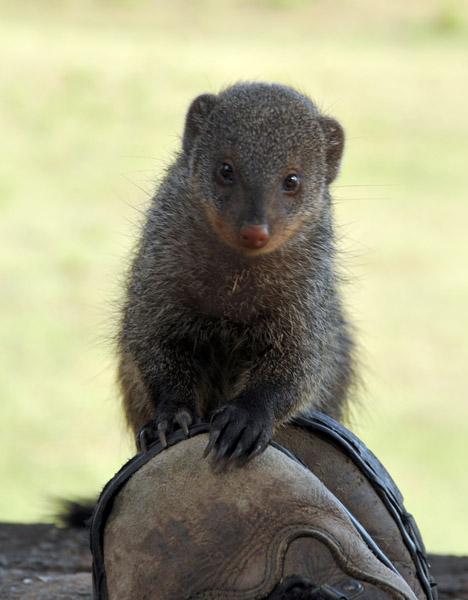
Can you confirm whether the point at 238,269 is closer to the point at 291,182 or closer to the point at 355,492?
the point at 291,182

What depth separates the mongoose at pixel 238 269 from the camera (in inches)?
85.1

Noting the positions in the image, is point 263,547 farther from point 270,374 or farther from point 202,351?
point 202,351

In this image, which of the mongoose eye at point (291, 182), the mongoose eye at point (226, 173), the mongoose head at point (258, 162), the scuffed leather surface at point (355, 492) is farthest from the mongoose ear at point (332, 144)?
the scuffed leather surface at point (355, 492)

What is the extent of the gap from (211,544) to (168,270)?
2.61 ft

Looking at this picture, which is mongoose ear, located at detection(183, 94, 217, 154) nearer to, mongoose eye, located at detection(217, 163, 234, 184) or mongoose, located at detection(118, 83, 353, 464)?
mongoose, located at detection(118, 83, 353, 464)

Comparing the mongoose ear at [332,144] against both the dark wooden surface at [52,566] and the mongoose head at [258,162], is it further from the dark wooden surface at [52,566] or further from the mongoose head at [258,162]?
the dark wooden surface at [52,566]

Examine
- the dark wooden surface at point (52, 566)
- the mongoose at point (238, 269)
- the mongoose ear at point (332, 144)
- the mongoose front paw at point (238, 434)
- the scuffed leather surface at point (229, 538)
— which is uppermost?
the mongoose ear at point (332, 144)

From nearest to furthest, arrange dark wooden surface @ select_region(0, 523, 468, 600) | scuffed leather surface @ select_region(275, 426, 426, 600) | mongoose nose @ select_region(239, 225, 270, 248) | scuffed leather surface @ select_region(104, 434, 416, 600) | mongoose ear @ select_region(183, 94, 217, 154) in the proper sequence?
scuffed leather surface @ select_region(104, 434, 416, 600) < mongoose nose @ select_region(239, 225, 270, 248) < scuffed leather surface @ select_region(275, 426, 426, 600) < mongoose ear @ select_region(183, 94, 217, 154) < dark wooden surface @ select_region(0, 523, 468, 600)

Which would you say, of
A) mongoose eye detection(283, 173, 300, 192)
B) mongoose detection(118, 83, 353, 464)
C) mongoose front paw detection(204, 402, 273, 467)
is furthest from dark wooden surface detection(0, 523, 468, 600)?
mongoose eye detection(283, 173, 300, 192)

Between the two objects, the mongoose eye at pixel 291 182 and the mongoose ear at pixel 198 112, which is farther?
the mongoose ear at pixel 198 112

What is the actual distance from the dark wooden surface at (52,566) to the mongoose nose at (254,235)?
1.13 metres

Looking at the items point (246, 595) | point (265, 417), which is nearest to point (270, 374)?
point (265, 417)

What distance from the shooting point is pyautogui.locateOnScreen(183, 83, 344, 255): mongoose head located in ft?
6.93

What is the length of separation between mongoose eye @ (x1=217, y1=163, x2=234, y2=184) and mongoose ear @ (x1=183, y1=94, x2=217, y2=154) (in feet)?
0.81
